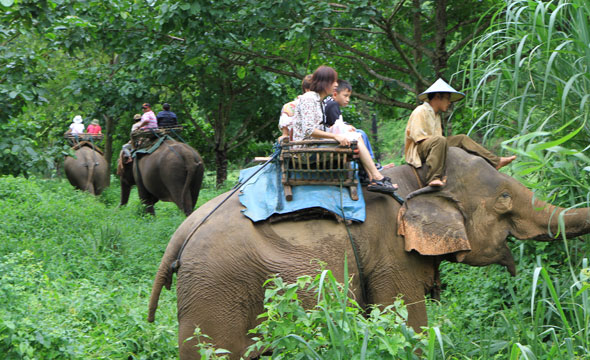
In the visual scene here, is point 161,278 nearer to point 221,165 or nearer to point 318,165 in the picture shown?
point 318,165

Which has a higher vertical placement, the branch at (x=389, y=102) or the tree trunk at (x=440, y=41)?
the tree trunk at (x=440, y=41)

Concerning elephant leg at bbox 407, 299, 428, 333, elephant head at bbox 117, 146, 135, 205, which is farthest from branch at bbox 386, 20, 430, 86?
elephant head at bbox 117, 146, 135, 205

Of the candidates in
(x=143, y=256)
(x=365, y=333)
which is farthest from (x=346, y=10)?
(x=365, y=333)

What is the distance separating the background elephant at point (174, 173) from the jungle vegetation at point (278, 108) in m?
0.43

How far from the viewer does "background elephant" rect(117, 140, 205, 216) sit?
11.5 meters

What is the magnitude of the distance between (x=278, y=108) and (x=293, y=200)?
1026 centimetres

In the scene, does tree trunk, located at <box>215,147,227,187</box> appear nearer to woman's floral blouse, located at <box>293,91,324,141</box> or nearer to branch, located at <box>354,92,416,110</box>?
branch, located at <box>354,92,416,110</box>

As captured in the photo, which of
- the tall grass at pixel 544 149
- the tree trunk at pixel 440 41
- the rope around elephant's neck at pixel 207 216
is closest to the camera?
the tall grass at pixel 544 149

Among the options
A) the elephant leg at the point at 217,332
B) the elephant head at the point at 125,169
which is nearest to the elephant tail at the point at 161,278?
the elephant leg at the point at 217,332

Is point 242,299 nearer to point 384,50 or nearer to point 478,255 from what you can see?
point 478,255

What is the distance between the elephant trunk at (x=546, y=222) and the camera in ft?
14.5

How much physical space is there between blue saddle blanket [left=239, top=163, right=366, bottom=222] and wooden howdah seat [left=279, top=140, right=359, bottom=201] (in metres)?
0.04

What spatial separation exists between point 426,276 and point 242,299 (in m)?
1.22

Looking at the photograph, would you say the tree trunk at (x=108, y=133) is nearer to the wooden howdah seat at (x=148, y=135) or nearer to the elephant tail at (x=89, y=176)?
the elephant tail at (x=89, y=176)
